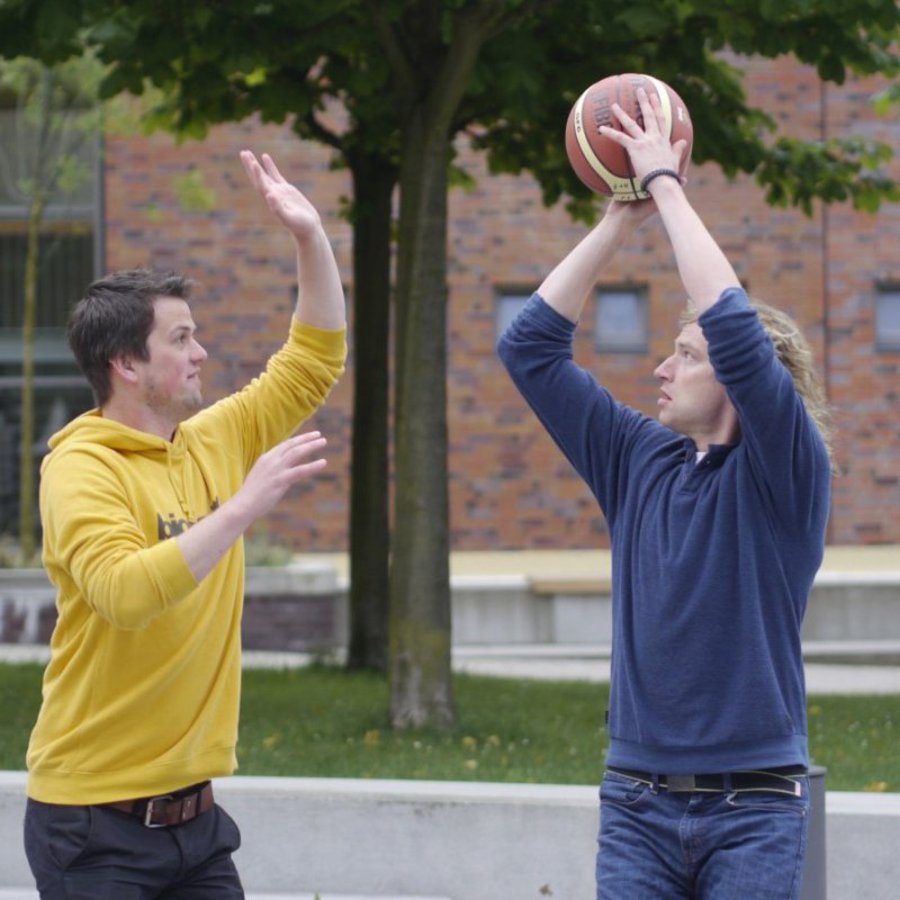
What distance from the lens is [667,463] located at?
3477mm

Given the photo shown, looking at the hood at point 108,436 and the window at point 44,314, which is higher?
the window at point 44,314

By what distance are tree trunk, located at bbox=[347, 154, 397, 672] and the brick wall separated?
928 centimetres

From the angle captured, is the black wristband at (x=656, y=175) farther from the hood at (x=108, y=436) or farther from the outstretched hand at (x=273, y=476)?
the hood at (x=108, y=436)

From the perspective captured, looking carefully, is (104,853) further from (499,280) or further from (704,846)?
(499,280)

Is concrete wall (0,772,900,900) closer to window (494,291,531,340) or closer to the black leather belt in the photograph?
the black leather belt

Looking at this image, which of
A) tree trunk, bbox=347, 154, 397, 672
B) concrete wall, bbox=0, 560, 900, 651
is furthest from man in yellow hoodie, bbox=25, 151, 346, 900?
concrete wall, bbox=0, 560, 900, 651

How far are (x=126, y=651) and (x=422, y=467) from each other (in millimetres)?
5049

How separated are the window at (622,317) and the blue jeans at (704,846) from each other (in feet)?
59.5

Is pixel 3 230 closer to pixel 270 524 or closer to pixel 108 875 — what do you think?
pixel 270 524

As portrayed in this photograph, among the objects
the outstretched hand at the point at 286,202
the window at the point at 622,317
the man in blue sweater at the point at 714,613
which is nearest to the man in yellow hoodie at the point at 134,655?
the outstretched hand at the point at 286,202

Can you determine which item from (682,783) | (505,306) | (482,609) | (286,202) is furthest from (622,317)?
(682,783)

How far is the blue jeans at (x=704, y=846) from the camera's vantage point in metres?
3.21

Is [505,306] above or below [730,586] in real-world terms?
above

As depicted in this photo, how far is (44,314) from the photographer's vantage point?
21625 millimetres
